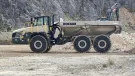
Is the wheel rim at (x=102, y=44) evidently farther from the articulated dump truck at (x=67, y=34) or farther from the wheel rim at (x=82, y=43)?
the wheel rim at (x=82, y=43)

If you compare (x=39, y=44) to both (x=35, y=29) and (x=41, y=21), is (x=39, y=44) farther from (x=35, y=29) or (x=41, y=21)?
(x=41, y=21)

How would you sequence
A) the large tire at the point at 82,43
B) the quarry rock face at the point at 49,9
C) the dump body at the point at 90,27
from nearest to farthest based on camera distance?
the large tire at the point at 82,43, the dump body at the point at 90,27, the quarry rock face at the point at 49,9

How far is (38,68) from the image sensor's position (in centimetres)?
1789

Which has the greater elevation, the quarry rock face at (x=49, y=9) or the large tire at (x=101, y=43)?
the quarry rock face at (x=49, y=9)

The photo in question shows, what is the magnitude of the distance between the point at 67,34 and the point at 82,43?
155cm

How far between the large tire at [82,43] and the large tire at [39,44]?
233 cm

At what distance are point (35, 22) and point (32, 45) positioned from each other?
6.15 feet

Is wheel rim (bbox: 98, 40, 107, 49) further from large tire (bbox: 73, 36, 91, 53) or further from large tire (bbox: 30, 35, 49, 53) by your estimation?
large tire (bbox: 30, 35, 49, 53)

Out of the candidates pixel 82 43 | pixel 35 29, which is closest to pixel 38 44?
pixel 35 29

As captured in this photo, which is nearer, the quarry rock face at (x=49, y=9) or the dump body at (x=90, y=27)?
the dump body at (x=90, y=27)

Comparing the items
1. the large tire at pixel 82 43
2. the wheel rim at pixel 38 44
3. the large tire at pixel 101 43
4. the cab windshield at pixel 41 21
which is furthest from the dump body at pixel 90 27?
the wheel rim at pixel 38 44

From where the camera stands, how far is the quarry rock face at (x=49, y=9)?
49.8 meters

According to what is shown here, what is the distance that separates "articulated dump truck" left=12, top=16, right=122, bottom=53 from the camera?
1118 inches

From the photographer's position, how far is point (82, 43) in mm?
28406
